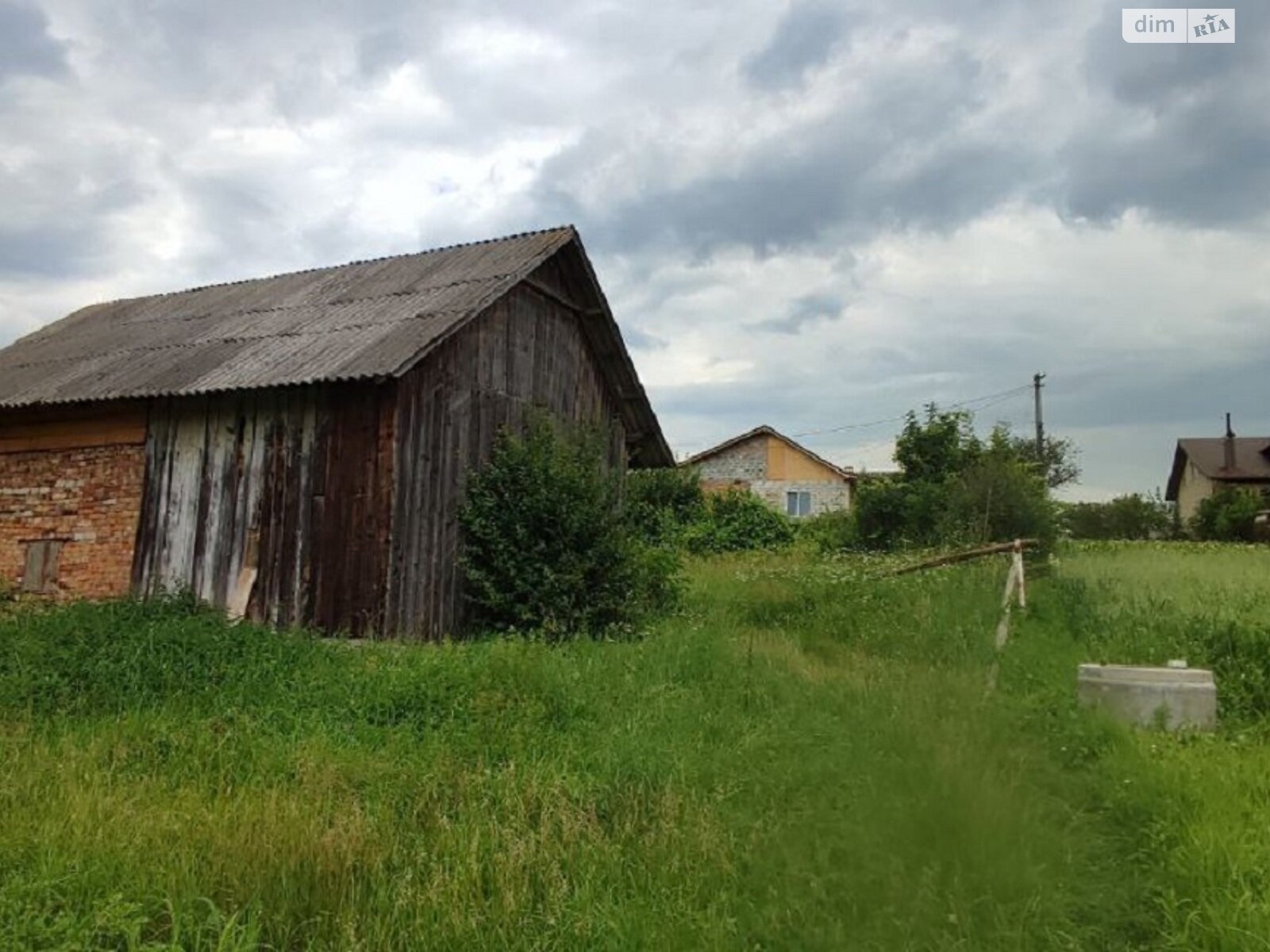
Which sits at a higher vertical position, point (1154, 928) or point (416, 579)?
point (416, 579)

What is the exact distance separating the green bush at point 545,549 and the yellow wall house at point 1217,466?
119 feet

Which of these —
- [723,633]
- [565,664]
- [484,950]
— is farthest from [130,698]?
[723,633]

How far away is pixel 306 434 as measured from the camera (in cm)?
1050

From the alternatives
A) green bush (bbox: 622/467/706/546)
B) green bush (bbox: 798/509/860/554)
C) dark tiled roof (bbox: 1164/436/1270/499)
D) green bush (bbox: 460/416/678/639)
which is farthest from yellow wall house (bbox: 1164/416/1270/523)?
green bush (bbox: 460/416/678/639)

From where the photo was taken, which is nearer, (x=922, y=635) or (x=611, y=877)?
(x=611, y=877)

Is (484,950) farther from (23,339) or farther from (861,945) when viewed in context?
(23,339)

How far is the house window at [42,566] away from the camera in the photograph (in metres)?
11.9

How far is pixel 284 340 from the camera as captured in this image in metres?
11.6

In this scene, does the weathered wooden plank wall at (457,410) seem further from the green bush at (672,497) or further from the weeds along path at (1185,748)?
the green bush at (672,497)

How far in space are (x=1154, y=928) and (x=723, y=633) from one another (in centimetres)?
595

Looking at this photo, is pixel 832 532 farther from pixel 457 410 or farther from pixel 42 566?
pixel 42 566

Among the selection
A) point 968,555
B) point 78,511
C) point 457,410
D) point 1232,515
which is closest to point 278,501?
point 457,410

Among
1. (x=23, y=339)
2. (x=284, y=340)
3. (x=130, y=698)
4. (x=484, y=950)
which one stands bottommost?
(x=484, y=950)

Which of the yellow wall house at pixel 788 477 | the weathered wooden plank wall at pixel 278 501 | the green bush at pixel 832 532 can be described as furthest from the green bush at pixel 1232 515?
the weathered wooden plank wall at pixel 278 501
